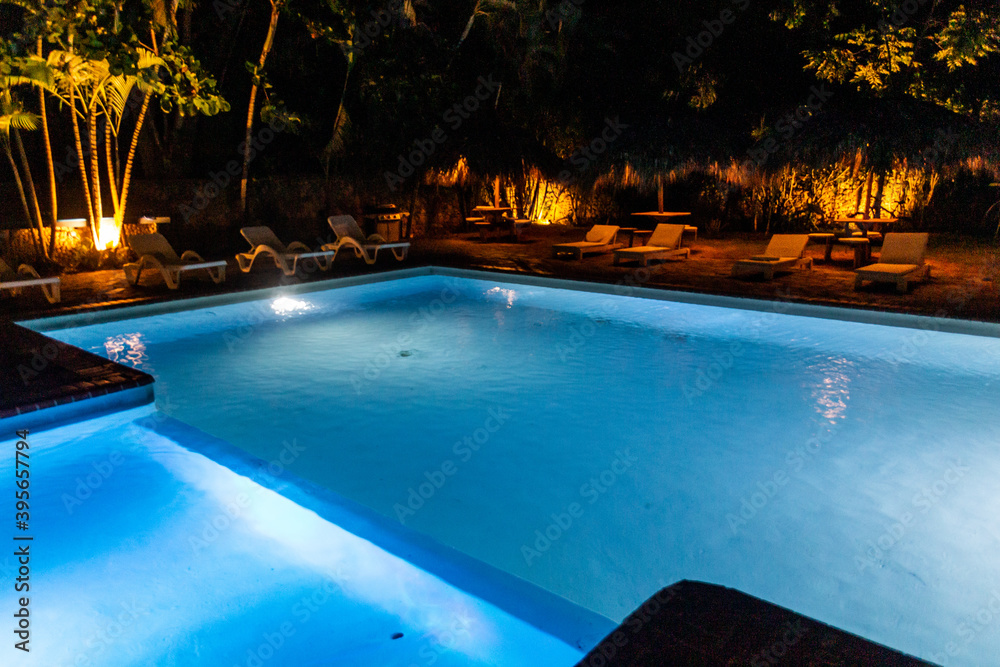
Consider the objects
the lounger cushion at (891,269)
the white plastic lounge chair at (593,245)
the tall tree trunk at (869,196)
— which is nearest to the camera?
the lounger cushion at (891,269)

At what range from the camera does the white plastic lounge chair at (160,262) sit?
29.3 ft

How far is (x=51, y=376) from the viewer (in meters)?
4.89

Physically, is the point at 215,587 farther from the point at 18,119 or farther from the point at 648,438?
the point at 18,119

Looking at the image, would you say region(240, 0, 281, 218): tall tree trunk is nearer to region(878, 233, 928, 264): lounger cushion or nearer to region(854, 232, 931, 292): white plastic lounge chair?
region(854, 232, 931, 292): white plastic lounge chair

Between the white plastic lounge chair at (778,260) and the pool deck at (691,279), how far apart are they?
171 mm

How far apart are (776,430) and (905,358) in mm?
2473

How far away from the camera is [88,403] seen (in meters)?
4.57

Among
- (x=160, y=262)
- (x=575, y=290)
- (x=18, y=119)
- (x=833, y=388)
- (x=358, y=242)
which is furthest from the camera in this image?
(x=358, y=242)

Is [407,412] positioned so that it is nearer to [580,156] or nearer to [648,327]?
[648,327]

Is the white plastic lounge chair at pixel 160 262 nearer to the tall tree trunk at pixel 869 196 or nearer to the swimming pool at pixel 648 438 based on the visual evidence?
the swimming pool at pixel 648 438

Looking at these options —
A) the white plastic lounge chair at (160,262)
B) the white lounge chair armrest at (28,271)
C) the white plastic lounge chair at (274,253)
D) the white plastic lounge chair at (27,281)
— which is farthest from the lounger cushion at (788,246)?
the white lounge chair armrest at (28,271)

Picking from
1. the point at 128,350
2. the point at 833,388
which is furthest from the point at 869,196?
the point at 128,350

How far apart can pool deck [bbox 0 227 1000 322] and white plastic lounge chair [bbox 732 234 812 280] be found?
0.17 meters

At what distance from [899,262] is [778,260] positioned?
4.92ft
